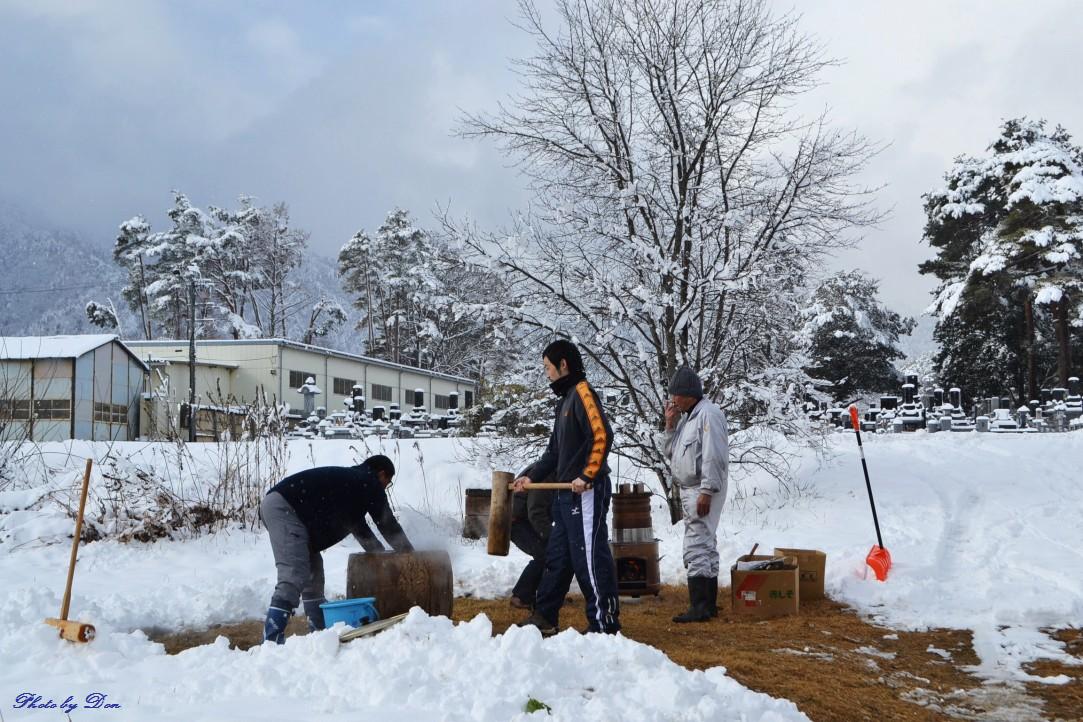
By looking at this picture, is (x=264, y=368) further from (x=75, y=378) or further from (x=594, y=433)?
(x=594, y=433)

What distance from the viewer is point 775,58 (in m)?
11.3

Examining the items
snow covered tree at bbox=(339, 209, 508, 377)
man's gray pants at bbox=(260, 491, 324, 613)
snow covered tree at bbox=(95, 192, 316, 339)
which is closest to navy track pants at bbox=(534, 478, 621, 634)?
man's gray pants at bbox=(260, 491, 324, 613)

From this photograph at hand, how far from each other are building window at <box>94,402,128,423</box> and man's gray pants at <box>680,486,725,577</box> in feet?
93.8

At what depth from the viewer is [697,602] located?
262 inches

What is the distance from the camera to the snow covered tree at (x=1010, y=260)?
31.8m

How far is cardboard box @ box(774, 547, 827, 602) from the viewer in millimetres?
7445

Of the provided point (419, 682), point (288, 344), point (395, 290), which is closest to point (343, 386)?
point (288, 344)

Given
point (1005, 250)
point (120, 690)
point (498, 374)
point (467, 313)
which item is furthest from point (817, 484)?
point (1005, 250)

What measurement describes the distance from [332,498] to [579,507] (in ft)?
5.00

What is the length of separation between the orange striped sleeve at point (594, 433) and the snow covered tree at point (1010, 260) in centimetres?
A: 3014

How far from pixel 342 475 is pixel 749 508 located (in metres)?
7.24

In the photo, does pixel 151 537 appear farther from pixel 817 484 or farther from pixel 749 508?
pixel 817 484

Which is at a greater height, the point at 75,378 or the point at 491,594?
the point at 75,378

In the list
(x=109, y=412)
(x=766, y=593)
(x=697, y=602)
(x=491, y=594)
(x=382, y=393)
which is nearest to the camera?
(x=697, y=602)
